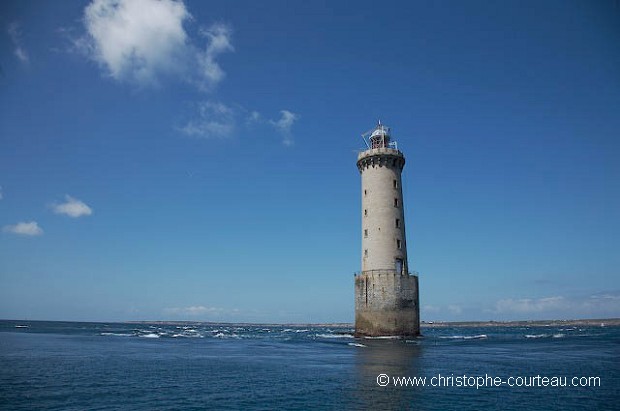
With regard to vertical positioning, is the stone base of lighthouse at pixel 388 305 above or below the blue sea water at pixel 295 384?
above

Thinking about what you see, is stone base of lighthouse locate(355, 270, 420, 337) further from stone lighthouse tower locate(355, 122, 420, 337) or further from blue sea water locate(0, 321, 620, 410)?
blue sea water locate(0, 321, 620, 410)

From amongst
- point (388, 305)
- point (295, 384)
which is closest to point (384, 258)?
point (388, 305)

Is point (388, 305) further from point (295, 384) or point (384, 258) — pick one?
point (295, 384)

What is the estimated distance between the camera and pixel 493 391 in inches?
671

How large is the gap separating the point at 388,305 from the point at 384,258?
4679mm

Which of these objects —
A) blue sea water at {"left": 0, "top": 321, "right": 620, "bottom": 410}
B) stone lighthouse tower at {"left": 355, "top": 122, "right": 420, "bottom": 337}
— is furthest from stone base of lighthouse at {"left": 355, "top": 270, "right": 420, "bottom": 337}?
blue sea water at {"left": 0, "top": 321, "right": 620, "bottom": 410}

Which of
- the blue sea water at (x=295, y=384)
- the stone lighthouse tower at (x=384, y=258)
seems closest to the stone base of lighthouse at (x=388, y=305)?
the stone lighthouse tower at (x=384, y=258)

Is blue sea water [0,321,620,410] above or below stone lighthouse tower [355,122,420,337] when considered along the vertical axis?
below

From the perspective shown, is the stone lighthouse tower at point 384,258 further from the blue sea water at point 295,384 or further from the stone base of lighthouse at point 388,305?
the blue sea water at point 295,384

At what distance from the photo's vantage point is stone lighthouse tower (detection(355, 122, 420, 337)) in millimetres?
43688

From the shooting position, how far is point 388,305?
4366 centimetres

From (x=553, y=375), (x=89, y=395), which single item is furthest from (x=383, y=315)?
(x=89, y=395)

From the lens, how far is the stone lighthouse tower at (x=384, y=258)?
43.7 m

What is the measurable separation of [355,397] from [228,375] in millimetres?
8391
